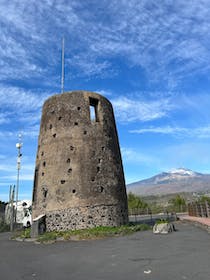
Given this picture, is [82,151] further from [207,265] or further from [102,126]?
[207,265]

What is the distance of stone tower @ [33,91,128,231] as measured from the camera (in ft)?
73.4

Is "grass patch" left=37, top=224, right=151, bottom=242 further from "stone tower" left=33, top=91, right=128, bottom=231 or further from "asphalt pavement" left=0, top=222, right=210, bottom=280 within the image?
"asphalt pavement" left=0, top=222, right=210, bottom=280

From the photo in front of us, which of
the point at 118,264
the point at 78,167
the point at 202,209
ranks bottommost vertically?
the point at 118,264

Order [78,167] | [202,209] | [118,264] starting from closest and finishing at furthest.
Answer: [118,264] → [78,167] → [202,209]

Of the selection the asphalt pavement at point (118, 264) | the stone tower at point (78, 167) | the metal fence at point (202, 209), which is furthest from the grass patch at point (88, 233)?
the metal fence at point (202, 209)

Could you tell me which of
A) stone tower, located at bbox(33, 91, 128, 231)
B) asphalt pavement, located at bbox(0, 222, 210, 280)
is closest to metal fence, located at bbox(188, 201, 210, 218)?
stone tower, located at bbox(33, 91, 128, 231)

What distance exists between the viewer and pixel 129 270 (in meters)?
9.38

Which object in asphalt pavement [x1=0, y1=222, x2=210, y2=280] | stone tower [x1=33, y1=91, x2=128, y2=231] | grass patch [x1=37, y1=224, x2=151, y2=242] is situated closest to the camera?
asphalt pavement [x1=0, y1=222, x2=210, y2=280]

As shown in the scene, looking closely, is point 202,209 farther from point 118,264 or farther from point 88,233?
point 118,264

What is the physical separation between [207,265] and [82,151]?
15.3 metres

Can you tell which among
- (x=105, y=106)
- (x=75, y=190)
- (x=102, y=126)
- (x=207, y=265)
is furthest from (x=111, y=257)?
(x=105, y=106)

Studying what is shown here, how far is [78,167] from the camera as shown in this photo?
23000 mm

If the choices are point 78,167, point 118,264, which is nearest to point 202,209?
point 78,167

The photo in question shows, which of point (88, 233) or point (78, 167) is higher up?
point (78, 167)
